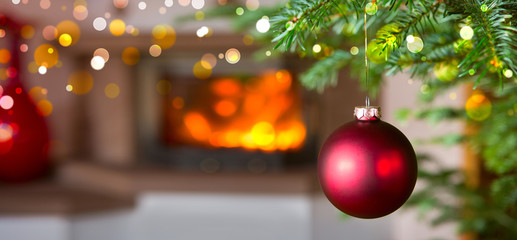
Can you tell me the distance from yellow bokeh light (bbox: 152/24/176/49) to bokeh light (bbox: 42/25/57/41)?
52cm

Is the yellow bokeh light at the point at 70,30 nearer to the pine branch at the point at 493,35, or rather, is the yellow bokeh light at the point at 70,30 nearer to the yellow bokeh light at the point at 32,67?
the yellow bokeh light at the point at 32,67

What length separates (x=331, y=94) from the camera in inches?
95.7

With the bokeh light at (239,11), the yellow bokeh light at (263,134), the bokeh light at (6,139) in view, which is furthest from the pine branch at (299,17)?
the bokeh light at (6,139)

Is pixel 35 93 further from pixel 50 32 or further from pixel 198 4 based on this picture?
pixel 198 4

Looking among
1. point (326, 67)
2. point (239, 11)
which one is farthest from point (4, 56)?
point (326, 67)

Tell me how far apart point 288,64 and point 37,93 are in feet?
3.99

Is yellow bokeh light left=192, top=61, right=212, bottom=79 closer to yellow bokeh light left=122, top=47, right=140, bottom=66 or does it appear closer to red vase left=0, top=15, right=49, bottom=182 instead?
yellow bokeh light left=122, top=47, right=140, bottom=66

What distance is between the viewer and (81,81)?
257 centimetres

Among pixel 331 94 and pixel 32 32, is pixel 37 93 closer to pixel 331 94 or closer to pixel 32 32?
pixel 32 32

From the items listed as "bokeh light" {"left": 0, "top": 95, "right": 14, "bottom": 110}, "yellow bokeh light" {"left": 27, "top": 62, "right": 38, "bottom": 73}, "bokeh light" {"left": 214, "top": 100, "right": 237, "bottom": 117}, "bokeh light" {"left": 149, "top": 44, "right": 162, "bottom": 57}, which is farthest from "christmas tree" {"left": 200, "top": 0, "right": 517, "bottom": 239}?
"yellow bokeh light" {"left": 27, "top": 62, "right": 38, "bottom": 73}

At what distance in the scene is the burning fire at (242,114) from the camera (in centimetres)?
229

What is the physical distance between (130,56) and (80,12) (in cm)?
31

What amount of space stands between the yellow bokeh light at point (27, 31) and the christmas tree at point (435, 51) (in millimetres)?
1722

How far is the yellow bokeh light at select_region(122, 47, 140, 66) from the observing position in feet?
7.89
